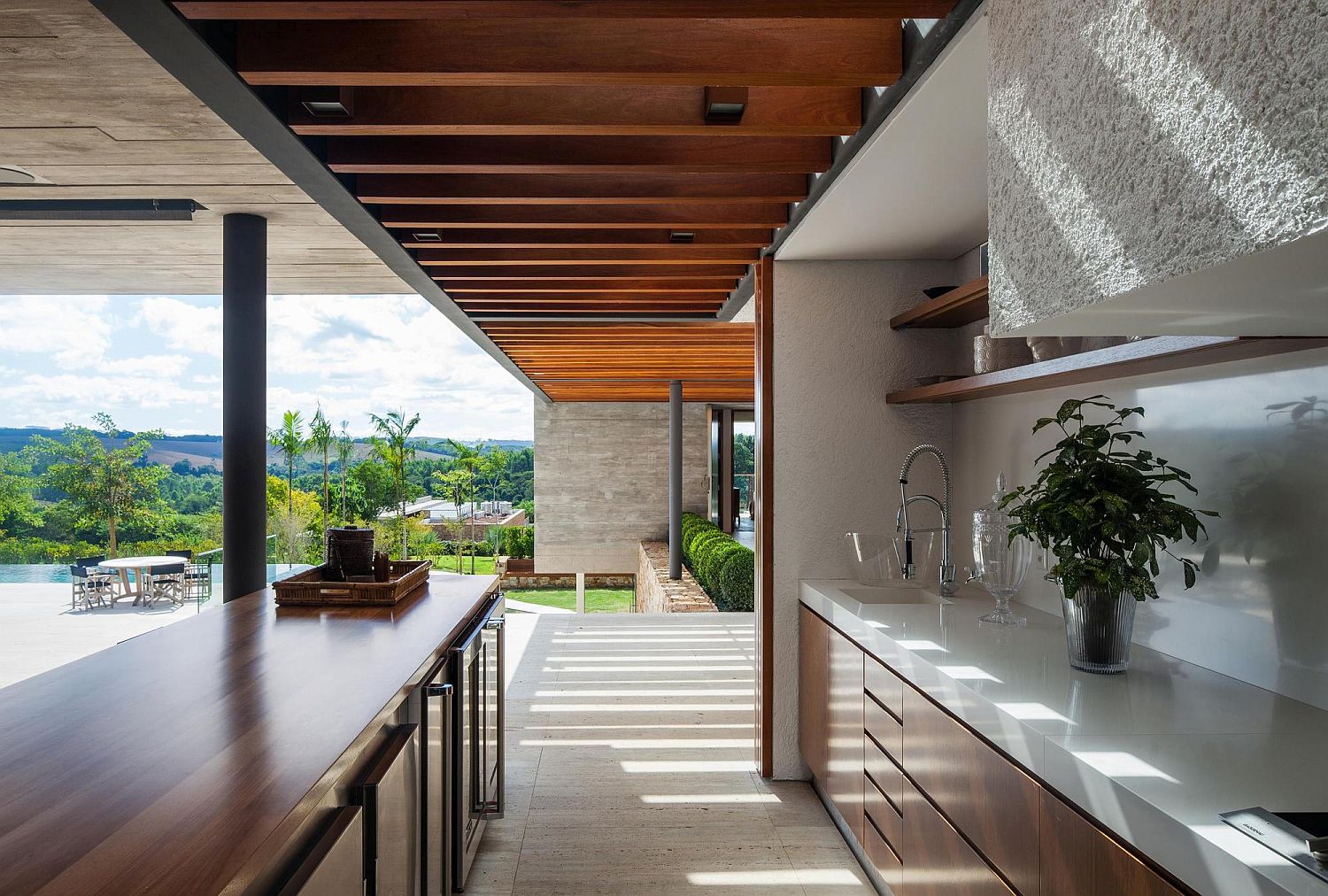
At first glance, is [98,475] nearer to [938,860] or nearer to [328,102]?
[328,102]

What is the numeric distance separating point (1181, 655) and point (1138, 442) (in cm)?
57

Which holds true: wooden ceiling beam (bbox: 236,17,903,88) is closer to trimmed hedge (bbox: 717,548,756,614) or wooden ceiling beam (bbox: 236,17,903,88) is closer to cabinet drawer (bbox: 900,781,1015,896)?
cabinet drawer (bbox: 900,781,1015,896)

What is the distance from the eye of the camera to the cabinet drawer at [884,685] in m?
2.35

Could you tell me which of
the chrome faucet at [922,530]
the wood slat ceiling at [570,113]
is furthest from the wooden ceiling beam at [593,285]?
the chrome faucet at [922,530]

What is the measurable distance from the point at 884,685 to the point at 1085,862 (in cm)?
107

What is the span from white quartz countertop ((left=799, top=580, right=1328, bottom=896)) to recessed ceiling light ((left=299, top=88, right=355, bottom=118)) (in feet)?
6.46


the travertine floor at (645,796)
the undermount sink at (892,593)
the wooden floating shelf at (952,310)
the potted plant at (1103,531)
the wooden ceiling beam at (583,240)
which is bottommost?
the travertine floor at (645,796)

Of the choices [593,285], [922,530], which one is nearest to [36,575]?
[593,285]

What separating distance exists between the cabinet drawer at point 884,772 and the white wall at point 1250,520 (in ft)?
2.52

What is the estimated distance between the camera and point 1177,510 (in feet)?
5.95

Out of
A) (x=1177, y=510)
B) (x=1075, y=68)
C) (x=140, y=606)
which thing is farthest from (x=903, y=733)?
(x=140, y=606)

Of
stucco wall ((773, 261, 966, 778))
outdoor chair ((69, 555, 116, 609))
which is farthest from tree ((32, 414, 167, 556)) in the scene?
stucco wall ((773, 261, 966, 778))

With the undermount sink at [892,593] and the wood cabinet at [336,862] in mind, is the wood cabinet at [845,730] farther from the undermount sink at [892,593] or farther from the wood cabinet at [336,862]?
the wood cabinet at [336,862]

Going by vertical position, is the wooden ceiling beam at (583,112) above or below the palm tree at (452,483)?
above
